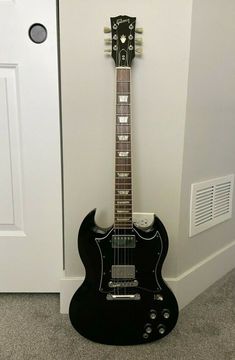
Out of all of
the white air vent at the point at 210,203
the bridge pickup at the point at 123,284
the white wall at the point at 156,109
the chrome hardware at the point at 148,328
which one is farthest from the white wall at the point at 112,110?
the chrome hardware at the point at 148,328

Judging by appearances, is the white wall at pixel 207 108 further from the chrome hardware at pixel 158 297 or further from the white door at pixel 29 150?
the white door at pixel 29 150

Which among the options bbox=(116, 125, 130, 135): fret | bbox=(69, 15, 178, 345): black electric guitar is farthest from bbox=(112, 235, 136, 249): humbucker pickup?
bbox=(116, 125, 130, 135): fret

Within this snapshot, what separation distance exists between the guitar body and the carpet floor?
0.17ft

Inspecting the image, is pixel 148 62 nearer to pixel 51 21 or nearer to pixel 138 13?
pixel 138 13

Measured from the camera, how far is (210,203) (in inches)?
53.9

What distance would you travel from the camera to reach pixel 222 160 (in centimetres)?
141

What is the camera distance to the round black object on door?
3.75ft

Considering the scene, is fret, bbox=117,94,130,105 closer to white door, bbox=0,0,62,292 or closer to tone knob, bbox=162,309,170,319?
white door, bbox=0,0,62,292

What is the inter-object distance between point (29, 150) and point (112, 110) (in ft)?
1.34

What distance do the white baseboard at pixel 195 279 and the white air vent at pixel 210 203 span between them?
0.61ft

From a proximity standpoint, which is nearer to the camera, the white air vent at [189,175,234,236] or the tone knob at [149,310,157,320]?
the tone knob at [149,310,157,320]

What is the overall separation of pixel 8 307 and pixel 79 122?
0.88 metres

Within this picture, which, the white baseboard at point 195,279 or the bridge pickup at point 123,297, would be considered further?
the white baseboard at point 195,279

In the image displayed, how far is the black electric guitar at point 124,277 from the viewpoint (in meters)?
1.05
